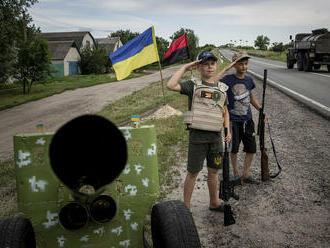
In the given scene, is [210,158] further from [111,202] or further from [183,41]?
[183,41]

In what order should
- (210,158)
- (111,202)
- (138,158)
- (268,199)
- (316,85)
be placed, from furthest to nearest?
(316,85) → (268,199) → (210,158) → (138,158) → (111,202)

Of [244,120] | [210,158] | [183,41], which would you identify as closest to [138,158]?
[210,158]

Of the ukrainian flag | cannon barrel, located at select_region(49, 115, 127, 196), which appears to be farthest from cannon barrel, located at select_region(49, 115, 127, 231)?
the ukrainian flag

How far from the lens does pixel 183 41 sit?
8.76 meters

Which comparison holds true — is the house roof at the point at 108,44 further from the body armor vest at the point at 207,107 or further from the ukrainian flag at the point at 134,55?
the body armor vest at the point at 207,107

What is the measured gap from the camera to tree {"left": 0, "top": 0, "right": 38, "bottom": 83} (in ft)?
58.0

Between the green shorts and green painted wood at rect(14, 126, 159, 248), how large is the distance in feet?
3.44

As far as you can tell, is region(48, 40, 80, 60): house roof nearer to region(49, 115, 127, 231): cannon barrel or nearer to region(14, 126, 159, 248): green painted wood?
region(14, 126, 159, 248): green painted wood

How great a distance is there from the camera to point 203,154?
3.20 metres

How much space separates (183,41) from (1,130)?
21.6 feet

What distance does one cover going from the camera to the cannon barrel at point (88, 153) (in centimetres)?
140

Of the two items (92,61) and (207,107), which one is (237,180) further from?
(92,61)

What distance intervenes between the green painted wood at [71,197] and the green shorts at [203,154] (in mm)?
1049

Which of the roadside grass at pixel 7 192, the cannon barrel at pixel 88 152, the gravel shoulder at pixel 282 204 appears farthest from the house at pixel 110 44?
the cannon barrel at pixel 88 152
